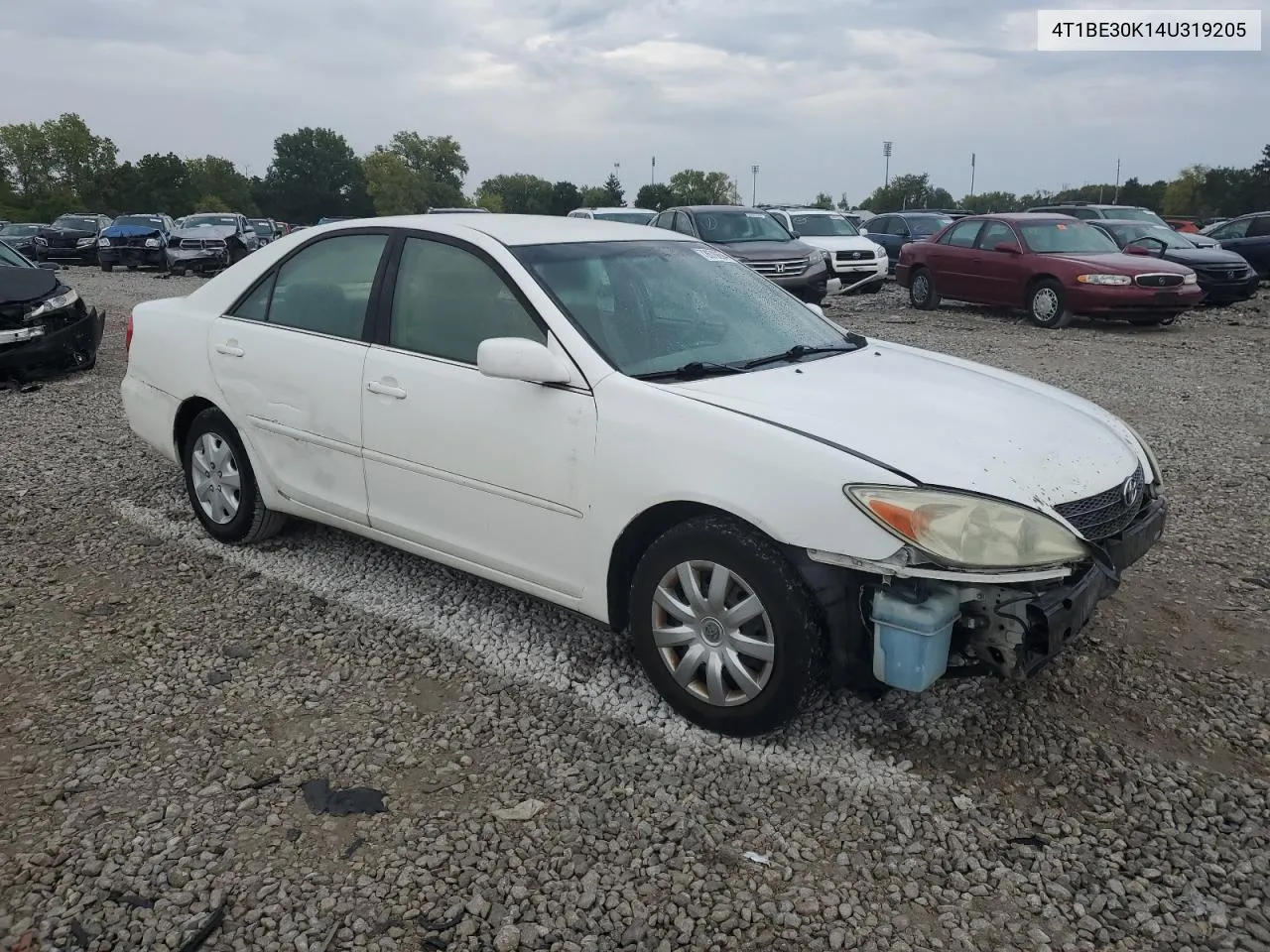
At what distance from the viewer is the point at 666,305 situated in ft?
12.8

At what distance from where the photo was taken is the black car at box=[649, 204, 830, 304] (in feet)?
47.4

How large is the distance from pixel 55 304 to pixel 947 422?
9362mm

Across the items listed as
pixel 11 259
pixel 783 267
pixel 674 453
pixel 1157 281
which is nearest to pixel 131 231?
pixel 11 259

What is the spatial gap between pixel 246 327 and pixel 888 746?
336 centimetres

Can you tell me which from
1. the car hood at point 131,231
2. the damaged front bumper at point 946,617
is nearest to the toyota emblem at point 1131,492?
the damaged front bumper at point 946,617

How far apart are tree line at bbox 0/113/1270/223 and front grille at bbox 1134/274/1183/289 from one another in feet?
194

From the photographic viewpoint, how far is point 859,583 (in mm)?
2969

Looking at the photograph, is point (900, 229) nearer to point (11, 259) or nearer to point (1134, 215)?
point (1134, 215)

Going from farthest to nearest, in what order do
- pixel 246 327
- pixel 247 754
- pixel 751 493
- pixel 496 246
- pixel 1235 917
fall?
1. pixel 246 327
2. pixel 496 246
3. pixel 247 754
4. pixel 751 493
5. pixel 1235 917

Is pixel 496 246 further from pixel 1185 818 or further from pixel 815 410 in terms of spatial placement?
pixel 1185 818

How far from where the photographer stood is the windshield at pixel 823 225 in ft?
62.1

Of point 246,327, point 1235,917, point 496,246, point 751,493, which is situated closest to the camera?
point 1235,917

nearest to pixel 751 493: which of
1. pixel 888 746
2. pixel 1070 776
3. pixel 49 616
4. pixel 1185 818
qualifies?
pixel 888 746

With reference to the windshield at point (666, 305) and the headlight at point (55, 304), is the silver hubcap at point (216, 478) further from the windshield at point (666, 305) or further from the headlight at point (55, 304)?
the headlight at point (55, 304)
